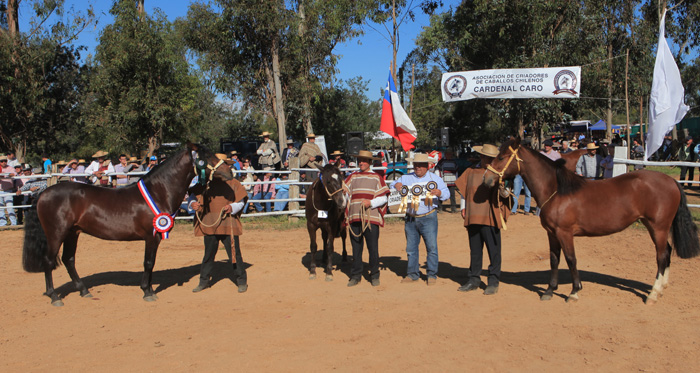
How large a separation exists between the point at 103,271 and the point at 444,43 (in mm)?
18312

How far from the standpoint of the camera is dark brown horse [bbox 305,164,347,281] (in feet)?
24.8

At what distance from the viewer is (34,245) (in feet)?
23.7

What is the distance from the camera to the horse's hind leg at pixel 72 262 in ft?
24.3

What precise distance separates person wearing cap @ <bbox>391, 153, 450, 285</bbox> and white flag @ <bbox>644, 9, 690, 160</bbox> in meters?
5.33

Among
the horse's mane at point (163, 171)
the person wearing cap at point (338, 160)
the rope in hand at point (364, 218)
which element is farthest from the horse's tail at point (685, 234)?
the horse's mane at point (163, 171)

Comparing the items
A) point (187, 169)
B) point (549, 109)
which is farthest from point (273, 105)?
point (187, 169)

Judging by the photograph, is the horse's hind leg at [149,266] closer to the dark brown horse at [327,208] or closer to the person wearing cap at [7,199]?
the dark brown horse at [327,208]

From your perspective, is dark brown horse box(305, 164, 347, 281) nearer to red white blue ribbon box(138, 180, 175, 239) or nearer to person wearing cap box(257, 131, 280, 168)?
red white blue ribbon box(138, 180, 175, 239)

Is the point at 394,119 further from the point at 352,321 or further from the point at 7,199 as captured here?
the point at 7,199

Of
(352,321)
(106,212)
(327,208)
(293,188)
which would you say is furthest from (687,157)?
(106,212)

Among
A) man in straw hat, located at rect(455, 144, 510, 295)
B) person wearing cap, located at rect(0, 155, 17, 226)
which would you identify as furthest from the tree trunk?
man in straw hat, located at rect(455, 144, 510, 295)

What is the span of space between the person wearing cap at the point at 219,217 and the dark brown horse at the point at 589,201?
3.38 m

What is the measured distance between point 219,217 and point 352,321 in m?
2.45

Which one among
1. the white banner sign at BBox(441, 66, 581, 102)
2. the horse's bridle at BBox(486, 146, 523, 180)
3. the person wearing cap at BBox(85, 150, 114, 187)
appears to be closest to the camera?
the horse's bridle at BBox(486, 146, 523, 180)
